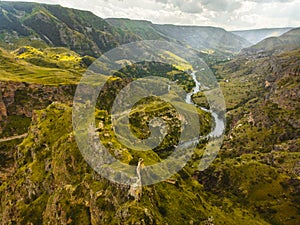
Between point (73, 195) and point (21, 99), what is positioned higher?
point (73, 195)

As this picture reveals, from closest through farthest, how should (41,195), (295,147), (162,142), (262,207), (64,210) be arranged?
(64,210), (41,195), (262,207), (295,147), (162,142)

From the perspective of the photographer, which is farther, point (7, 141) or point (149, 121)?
Answer: point (149, 121)

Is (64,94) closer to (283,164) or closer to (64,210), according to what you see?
(64,210)

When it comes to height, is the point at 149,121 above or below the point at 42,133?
below

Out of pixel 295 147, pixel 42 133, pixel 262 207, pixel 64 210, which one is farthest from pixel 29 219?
pixel 295 147

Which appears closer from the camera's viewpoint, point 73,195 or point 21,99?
point 73,195

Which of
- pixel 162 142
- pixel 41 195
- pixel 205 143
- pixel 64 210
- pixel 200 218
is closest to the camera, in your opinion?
pixel 64 210

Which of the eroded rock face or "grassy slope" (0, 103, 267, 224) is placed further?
the eroded rock face

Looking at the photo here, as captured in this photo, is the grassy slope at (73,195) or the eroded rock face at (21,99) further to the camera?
the eroded rock face at (21,99)

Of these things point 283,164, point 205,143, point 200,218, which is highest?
point 200,218
